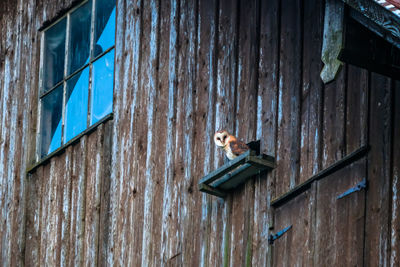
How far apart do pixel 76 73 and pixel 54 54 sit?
751 mm

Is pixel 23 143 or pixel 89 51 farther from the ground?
pixel 89 51

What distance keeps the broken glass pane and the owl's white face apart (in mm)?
2464

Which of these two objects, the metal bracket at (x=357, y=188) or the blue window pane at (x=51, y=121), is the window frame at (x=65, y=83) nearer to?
the blue window pane at (x=51, y=121)

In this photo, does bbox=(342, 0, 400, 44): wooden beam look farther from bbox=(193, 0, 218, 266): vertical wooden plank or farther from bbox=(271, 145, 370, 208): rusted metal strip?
bbox=(193, 0, 218, 266): vertical wooden plank

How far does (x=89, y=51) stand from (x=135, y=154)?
1.41m

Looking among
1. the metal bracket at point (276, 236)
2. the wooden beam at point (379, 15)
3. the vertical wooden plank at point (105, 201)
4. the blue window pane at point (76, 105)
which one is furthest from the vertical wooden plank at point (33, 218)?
the wooden beam at point (379, 15)

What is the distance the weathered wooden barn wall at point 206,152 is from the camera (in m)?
5.84

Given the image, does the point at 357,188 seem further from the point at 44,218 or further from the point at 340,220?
the point at 44,218

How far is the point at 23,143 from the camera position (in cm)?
953

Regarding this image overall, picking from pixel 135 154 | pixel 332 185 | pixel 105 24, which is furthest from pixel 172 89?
pixel 332 185

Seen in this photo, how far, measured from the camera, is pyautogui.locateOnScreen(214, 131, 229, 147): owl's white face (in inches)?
264

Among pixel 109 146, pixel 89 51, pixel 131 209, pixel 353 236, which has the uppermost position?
pixel 89 51

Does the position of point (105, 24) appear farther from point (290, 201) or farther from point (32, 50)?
point (290, 201)

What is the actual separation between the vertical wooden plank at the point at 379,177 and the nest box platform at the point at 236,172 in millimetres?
929
